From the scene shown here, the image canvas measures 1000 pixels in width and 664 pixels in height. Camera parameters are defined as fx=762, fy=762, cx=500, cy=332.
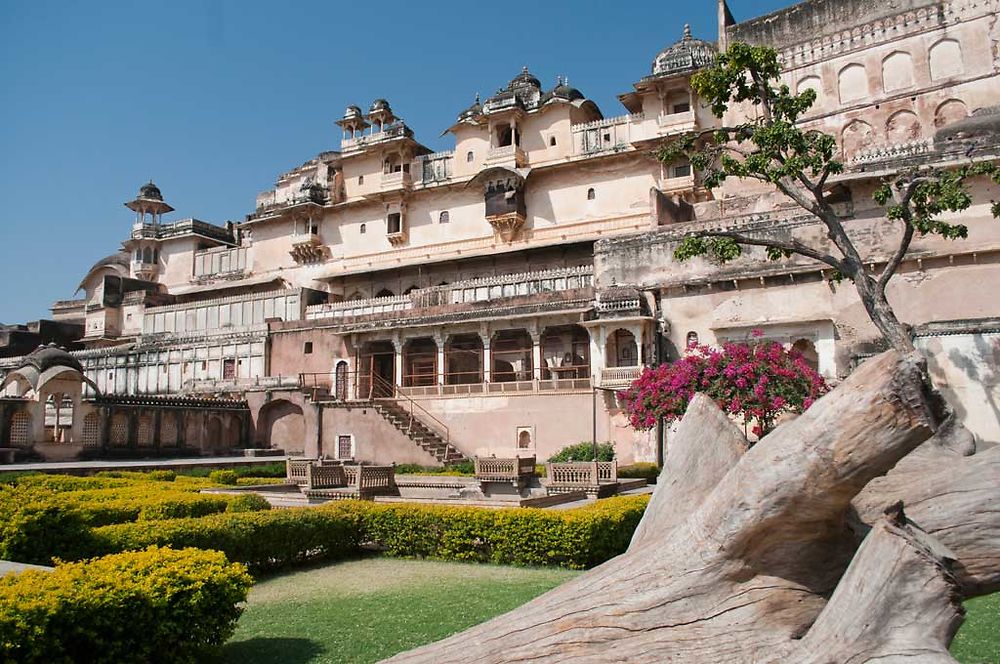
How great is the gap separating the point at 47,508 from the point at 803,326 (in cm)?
2175

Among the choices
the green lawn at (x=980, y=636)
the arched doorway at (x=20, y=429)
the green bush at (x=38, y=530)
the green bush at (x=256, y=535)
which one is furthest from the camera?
the arched doorway at (x=20, y=429)

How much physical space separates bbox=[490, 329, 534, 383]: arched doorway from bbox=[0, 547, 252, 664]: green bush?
26.2m

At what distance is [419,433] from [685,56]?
21610 mm

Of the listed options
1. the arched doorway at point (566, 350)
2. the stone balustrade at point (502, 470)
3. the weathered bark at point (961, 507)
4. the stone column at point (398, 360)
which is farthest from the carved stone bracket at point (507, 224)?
the weathered bark at point (961, 507)

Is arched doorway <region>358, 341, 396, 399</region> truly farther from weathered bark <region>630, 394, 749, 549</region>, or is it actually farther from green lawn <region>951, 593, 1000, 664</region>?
weathered bark <region>630, 394, 749, 549</region>

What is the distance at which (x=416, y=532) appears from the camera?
12172 mm

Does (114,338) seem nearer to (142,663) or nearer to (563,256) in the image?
(563,256)

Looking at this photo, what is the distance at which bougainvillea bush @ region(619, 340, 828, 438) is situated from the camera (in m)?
17.3

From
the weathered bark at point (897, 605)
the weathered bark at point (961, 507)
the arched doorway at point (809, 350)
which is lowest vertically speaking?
the weathered bark at point (897, 605)

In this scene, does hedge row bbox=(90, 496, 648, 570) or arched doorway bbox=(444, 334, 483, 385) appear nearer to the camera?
hedge row bbox=(90, 496, 648, 570)

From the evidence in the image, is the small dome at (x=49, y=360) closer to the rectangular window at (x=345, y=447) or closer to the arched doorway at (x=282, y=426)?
the arched doorway at (x=282, y=426)

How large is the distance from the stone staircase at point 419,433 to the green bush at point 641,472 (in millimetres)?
7033

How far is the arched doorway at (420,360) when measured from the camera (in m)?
35.1

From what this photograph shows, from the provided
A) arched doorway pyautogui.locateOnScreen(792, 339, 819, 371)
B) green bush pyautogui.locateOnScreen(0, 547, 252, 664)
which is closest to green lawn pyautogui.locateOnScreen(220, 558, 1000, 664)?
green bush pyautogui.locateOnScreen(0, 547, 252, 664)
